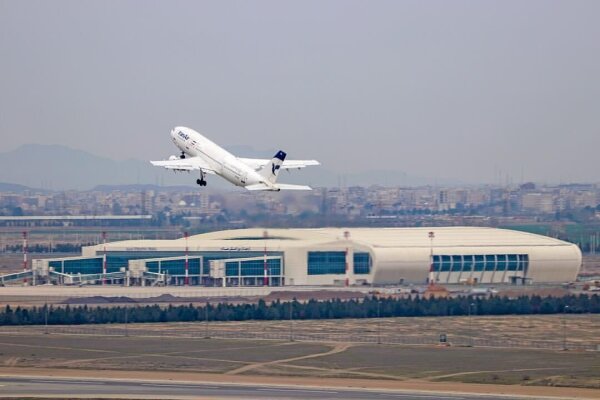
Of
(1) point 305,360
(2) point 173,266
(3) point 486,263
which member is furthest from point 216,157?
(3) point 486,263

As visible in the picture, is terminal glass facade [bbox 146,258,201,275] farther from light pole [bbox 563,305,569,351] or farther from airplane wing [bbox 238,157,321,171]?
airplane wing [bbox 238,157,321,171]

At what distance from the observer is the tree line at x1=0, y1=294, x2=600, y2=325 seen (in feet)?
469

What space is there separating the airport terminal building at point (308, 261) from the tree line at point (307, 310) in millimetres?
23156

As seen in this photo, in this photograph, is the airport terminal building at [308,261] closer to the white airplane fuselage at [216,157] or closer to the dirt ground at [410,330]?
the dirt ground at [410,330]

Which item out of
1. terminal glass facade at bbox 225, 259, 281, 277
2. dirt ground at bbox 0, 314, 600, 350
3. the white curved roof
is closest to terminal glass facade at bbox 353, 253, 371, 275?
the white curved roof

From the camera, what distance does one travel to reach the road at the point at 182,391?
95.6 m

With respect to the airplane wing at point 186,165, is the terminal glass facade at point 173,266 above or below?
below

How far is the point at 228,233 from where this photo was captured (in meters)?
181

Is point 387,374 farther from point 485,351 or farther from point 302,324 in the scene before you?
point 302,324

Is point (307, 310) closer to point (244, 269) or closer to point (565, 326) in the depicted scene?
point (565, 326)

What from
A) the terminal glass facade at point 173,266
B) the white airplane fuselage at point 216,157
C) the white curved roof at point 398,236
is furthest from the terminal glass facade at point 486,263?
the white airplane fuselage at point 216,157

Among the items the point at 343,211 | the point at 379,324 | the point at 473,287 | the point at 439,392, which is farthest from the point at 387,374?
the point at 473,287

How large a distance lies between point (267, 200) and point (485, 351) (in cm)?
3096

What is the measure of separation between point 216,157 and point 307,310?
109ft
